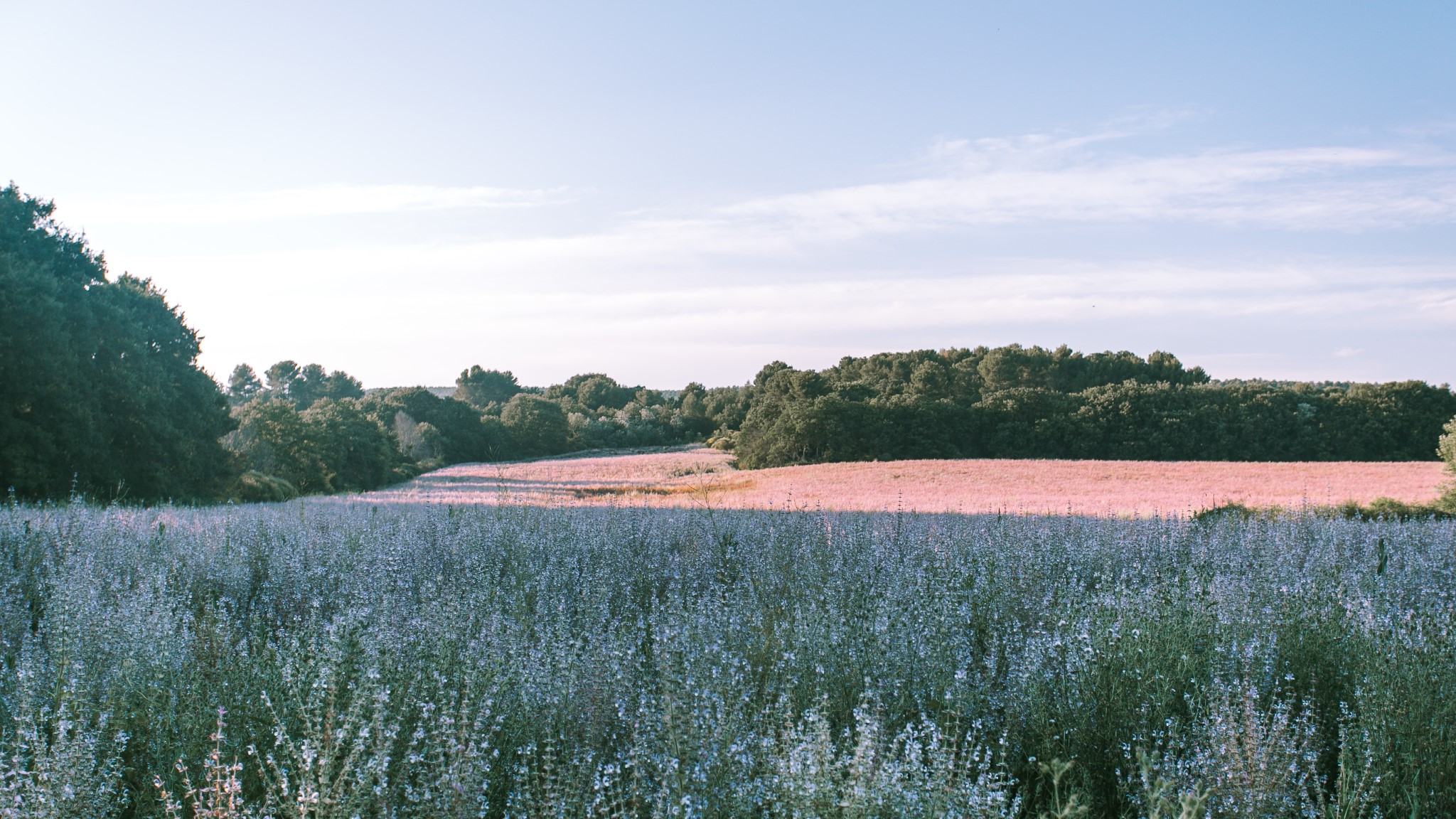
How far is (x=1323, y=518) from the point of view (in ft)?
33.3

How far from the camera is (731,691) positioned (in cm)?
305

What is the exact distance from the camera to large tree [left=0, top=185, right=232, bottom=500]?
688 inches

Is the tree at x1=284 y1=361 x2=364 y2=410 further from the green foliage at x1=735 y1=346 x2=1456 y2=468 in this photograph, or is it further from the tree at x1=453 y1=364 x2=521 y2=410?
the green foliage at x1=735 y1=346 x2=1456 y2=468

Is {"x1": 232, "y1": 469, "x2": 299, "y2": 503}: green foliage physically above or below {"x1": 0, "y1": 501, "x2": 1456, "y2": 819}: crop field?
below

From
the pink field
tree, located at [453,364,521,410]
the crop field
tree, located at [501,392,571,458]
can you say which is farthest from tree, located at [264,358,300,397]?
the crop field

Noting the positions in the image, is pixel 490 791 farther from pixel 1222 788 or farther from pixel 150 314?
pixel 150 314

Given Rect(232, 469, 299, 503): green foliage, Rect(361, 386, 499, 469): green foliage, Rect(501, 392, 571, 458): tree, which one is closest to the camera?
Rect(232, 469, 299, 503): green foliage

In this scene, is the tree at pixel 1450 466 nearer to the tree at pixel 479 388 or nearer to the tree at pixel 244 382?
the tree at pixel 479 388

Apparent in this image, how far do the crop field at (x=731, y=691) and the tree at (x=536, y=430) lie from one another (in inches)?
2066

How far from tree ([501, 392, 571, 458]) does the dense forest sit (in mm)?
113

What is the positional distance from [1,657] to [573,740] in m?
2.95

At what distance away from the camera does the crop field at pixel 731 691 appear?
250cm

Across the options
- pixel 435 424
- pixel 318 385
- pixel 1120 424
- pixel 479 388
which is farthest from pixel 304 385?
pixel 1120 424

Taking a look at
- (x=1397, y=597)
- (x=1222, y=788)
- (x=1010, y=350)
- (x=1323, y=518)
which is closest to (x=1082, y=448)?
(x=1010, y=350)
